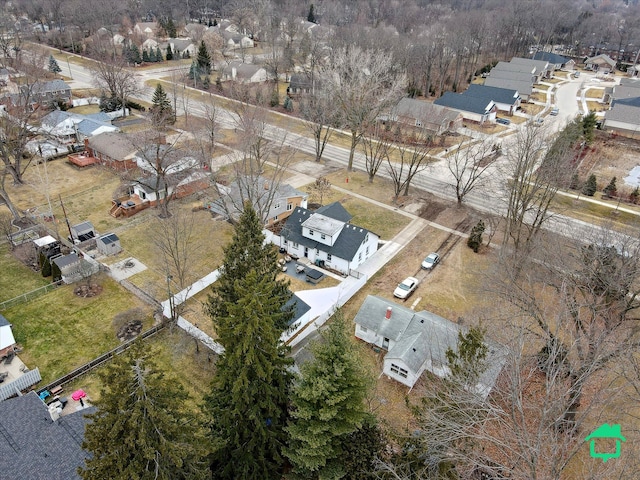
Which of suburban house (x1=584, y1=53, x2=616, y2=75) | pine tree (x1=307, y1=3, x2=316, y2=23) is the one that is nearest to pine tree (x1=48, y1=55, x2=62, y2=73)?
pine tree (x1=307, y1=3, x2=316, y2=23)

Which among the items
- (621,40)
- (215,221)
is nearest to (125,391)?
(215,221)

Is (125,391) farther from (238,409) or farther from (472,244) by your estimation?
(472,244)

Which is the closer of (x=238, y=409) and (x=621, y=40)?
(x=238, y=409)

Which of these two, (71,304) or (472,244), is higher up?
(472,244)

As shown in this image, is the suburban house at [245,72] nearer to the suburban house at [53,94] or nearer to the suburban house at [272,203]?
the suburban house at [53,94]

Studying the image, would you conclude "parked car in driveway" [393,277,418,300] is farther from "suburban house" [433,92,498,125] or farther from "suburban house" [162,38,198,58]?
"suburban house" [162,38,198,58]

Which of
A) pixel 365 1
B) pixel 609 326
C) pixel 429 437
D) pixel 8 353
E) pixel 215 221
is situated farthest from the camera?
pixel 365 1

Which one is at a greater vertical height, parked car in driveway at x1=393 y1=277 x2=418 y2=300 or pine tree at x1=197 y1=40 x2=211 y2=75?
pine tree at x1=197 y1=40 x2=211 y2=75
